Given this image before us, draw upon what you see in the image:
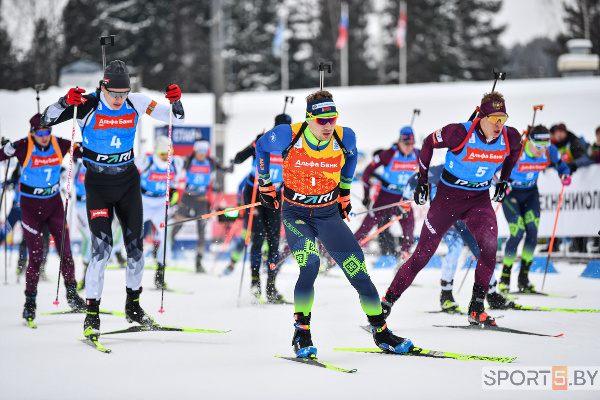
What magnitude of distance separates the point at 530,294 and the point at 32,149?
19.8 ft

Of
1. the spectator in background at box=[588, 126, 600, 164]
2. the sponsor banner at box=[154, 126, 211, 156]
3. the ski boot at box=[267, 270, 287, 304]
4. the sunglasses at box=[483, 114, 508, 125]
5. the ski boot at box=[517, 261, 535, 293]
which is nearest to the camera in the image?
the sunglasses at box=[483, 114, 508, 125]

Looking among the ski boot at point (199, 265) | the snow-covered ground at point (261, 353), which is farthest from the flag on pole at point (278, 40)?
the snow-covered ground at point (261, 353)

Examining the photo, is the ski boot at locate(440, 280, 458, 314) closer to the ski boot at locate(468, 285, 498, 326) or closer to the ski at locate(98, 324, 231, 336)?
the ski boot at locate(468, 285, 498, 326)

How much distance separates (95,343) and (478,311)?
3.28 metres

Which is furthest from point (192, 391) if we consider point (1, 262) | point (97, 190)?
point (1, 262)

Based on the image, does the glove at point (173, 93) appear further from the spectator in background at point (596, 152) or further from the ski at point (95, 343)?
the spectator in background at point (596, 152)

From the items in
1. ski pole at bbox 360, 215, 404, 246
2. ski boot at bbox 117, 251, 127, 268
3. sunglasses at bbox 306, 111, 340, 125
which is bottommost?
ski boot at bbox 117, 251, 127, 268

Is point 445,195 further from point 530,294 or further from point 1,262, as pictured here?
point 1,262

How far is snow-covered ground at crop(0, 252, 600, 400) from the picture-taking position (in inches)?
178

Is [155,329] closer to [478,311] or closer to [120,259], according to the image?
[478,311]

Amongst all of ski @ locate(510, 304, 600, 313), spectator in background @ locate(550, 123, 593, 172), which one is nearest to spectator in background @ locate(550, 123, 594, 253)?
spectator in background @ locate(550, 123, 593, 172)

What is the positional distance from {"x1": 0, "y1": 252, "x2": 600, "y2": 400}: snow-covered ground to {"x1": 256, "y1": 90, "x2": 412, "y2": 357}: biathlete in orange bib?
0.99ft

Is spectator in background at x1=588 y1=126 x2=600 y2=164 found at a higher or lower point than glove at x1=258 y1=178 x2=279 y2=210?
higher

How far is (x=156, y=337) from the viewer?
6508 mm
